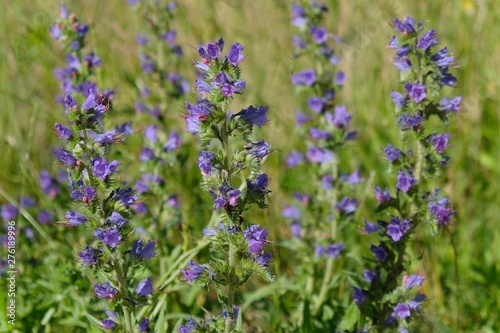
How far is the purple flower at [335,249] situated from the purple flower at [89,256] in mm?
1834

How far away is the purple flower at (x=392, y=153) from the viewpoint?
3120 millimetres

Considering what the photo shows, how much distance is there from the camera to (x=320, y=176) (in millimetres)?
4570

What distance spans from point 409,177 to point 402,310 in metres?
0.61

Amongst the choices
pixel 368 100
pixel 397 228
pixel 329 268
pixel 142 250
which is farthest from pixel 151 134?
pixel 368 100

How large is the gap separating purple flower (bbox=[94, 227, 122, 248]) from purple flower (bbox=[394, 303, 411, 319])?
1.31m

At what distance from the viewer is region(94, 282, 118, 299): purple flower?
275cm

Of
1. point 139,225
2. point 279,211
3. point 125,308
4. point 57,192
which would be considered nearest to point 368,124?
point 279,211

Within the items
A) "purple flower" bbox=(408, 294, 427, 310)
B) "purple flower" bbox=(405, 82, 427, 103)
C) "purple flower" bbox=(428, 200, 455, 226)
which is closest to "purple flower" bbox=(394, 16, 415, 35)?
"purple flower" bbox=(405, 82, 427, 103)

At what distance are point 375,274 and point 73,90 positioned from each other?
2.15 m

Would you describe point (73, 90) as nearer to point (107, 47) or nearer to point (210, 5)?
point (210, 5)

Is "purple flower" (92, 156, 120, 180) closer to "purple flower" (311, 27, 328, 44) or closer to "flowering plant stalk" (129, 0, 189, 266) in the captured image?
"flowering plant stalk" (129, 0, 189, 266)

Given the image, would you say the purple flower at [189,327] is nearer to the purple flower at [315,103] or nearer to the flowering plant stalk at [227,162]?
the flowering plant stalk at [227,162]

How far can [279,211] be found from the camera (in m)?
5.21

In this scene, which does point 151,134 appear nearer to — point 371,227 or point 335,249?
point 335,249
